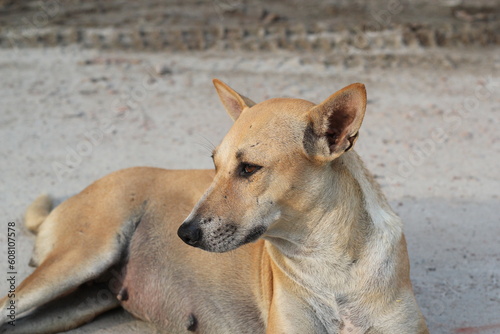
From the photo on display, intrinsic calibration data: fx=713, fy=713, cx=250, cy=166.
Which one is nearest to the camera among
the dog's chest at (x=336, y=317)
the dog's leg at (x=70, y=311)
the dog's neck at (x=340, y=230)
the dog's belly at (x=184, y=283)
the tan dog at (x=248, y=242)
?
the tan dog at (x=248, y=242)

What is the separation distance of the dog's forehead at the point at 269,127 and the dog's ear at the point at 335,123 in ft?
0.20

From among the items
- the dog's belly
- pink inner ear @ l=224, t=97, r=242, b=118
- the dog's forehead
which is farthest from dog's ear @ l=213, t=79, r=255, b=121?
the dog's belly

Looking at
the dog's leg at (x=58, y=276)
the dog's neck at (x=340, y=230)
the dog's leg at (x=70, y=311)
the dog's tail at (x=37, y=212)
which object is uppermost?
the dog's neck at (x=340, y=230)

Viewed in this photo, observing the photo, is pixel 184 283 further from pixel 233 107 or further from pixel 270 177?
pixel 270 177

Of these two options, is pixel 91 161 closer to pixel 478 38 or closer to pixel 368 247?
pixel 368 247

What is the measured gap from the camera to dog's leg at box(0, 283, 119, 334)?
4121 mm

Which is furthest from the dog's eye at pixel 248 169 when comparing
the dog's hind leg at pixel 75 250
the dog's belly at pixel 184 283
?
the dog's hind leg at pixel 75 250

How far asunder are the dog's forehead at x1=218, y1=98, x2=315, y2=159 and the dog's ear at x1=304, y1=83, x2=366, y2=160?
61 mm

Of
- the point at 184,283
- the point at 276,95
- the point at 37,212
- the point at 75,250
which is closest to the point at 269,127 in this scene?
the point at 184,283

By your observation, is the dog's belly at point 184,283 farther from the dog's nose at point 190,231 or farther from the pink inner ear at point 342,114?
the pink inner ear at point 342,114

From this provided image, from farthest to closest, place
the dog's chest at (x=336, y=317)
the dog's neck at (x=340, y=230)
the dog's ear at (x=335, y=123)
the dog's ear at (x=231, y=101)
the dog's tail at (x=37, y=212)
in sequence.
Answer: the dog's tail at (x=37, y=212)
the dog's ear at (x=231, y=101)
the dog's chest at (x=336, y=317)
the dog's neck at (x=340, y=230)
the dog's ear at (x=335, y=123)

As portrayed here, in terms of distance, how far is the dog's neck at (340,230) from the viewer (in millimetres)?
3264

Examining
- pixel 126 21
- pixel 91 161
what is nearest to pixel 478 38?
pixel 126 21

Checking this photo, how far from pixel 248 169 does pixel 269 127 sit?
23cm
